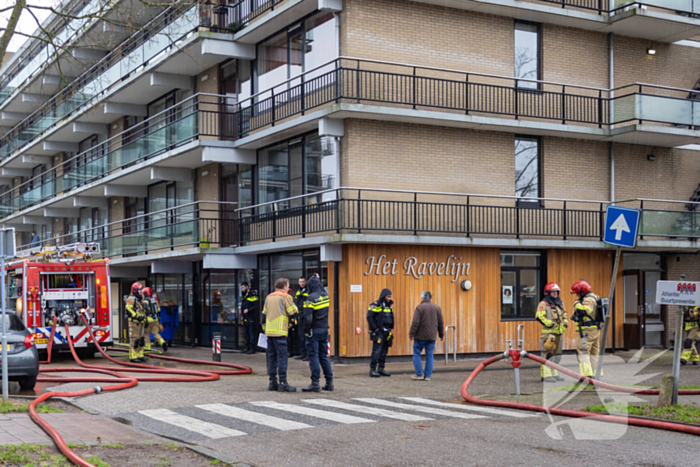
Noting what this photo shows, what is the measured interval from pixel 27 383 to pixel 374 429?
728 cm

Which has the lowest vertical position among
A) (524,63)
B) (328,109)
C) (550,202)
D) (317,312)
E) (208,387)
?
(208,387)

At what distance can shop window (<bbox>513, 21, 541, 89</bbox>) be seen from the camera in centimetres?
2231

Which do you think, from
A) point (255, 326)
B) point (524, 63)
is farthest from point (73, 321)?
point (524, 63)

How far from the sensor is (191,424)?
10.1 m

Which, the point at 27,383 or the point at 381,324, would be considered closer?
the point at 27,383

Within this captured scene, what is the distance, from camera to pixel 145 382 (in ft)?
48.0

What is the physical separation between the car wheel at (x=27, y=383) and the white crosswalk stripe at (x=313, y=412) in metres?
4.39

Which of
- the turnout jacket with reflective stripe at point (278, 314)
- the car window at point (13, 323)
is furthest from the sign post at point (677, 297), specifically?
the car window at point (13, 323)

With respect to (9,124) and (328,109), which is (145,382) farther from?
(9,124)

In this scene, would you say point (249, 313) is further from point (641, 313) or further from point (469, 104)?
point (641, 313)

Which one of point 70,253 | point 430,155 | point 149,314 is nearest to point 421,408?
point 430,155

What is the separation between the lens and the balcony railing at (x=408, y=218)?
64.3ft

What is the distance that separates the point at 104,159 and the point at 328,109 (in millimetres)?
14921

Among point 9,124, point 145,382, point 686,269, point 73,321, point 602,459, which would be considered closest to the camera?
point 602,459
